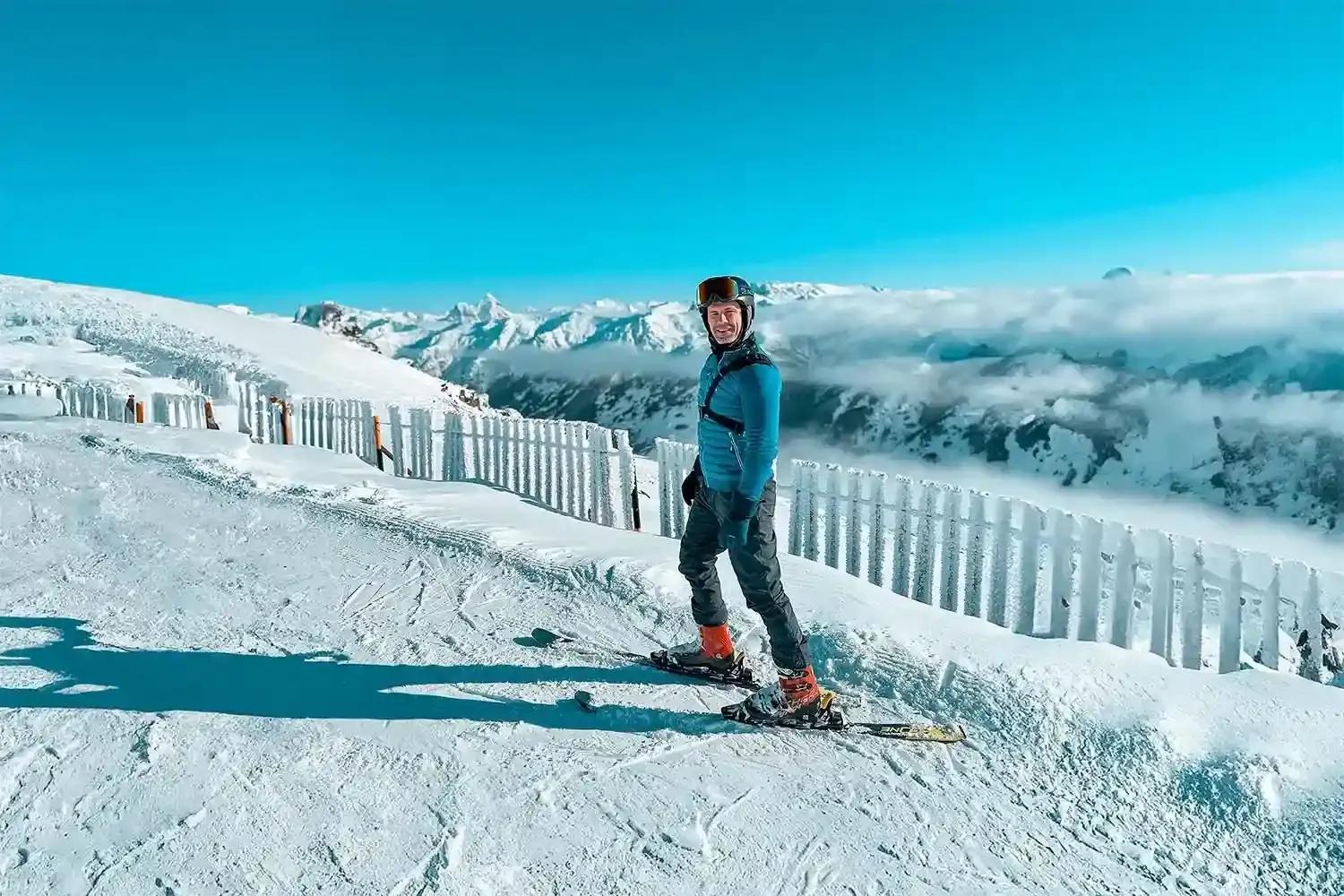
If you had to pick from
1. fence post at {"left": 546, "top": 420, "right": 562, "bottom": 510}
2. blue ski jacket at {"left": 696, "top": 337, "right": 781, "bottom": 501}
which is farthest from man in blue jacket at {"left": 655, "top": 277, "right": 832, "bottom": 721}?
fence post at {"left": 546, "top": 420, "right": 562, "bottom": 510}

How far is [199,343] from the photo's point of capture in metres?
33.4

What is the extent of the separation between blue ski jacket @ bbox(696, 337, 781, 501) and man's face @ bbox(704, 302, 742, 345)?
9 centimetres

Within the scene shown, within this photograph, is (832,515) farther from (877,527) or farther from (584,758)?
(584,758)

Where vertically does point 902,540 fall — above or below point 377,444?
below

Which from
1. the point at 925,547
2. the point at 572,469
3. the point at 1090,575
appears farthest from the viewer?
the point at 572,469

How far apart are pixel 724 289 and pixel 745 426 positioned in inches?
26.4

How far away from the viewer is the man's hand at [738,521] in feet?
12.6

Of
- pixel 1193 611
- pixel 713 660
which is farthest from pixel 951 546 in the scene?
pixel 713 660

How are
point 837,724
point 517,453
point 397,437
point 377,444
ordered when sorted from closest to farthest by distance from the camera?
point 837,724
point 517,453
point 397,437
point 377,444

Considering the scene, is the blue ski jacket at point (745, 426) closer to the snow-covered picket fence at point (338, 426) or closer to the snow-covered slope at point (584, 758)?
the snow-covered slope at point (584, 758)

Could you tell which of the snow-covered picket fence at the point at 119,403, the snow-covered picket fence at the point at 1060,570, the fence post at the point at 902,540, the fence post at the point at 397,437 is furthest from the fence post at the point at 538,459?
the snow-covered picket fence at the point at 119,403

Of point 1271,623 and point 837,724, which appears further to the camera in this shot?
point 1271,623

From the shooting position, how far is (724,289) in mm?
3908

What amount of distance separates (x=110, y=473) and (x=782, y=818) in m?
10.1
